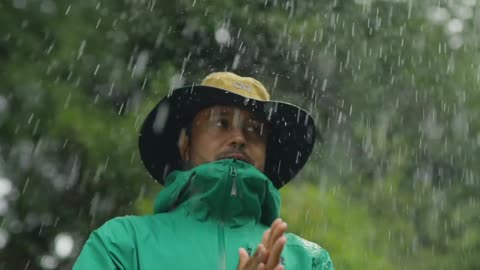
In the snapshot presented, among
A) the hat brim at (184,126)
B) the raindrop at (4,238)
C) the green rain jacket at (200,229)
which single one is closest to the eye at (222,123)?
the hat brim at (184,126)

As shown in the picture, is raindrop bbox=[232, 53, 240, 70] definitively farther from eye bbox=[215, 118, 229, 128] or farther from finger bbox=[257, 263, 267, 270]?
finger bbox=[257, 263, 267, 270]

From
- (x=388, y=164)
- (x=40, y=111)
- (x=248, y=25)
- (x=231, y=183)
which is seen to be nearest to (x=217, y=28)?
(x=248, y=25)

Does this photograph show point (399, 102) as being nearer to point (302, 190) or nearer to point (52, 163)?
point (302, 190)

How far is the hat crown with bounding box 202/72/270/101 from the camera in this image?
2840 millimetres

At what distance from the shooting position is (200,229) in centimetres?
245

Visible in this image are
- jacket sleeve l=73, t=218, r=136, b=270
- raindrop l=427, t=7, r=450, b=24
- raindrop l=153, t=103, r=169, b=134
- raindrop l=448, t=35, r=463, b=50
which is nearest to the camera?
jacket sleeve l=73, t=218, r=136, b=270

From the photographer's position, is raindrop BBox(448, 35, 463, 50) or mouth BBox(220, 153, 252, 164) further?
raindrop BBox(448, 35, 463, 50)

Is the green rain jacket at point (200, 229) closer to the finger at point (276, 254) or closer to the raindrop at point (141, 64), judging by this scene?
the finger at point (276, 254)

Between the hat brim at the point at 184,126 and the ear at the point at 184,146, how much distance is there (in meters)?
0.02

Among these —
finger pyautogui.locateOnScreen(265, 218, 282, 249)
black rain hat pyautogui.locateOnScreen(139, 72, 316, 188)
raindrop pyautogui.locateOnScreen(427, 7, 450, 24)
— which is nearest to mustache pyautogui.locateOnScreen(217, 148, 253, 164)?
black rain hat pyautogui.locateOnScreen(139, 72, 316, 188)

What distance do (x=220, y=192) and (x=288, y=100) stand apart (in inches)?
128

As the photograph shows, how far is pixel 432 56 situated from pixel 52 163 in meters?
3.54

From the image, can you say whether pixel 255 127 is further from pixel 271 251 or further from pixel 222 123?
pixel 271 251

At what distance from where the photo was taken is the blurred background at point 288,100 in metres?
4.73
